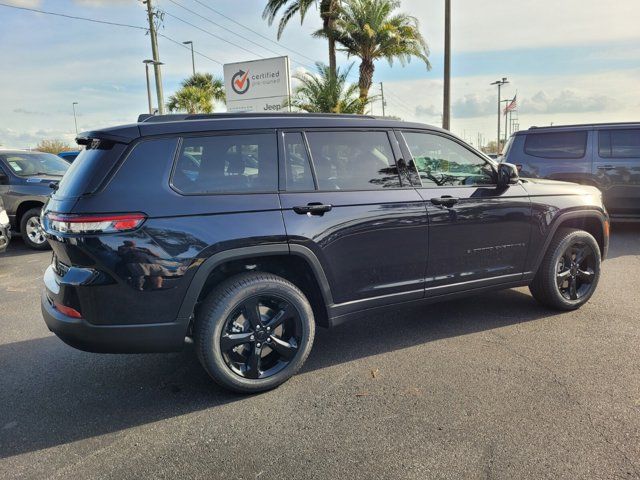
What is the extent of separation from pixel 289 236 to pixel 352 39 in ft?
62.2

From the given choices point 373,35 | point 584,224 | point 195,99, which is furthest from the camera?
point 195,99

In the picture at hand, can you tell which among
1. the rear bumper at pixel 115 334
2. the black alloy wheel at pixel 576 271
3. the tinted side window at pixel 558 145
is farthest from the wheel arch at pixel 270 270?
the tinted side window at pixel 558 145

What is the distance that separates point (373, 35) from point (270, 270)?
18334 mm

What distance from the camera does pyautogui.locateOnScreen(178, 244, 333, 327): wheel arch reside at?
2.93 metres

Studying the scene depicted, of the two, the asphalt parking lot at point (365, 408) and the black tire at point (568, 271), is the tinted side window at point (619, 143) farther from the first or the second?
the asphalt parking lot at point (365, 408)

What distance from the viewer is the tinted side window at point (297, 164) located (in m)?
3.28

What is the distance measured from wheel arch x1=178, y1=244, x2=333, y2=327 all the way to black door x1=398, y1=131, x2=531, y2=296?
926 millimetres

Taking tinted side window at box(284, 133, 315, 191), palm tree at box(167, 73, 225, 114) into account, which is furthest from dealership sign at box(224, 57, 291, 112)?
tinted side window at box(284, 133, 315, 191)

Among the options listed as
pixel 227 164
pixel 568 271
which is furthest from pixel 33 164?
pixel 568 271

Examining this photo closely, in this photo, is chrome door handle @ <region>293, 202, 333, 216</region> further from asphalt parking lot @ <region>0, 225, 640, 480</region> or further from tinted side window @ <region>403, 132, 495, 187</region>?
asphalt parking lot @ <region>0, 225, 640, 480</region>

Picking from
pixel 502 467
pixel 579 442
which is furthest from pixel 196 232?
pixel 579 442

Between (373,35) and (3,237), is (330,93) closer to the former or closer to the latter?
(373,35)

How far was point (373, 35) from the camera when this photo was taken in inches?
765

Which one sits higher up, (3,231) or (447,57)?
(447,57)
